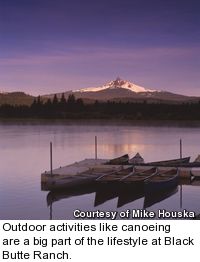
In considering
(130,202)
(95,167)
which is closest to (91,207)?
(130,202)

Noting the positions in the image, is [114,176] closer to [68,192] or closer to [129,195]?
[129,195]

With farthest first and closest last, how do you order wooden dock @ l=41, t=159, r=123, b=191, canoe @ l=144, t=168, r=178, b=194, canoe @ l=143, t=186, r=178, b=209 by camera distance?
wooden dock @ l=41, t=159, r=123, b=191 → canoe @ l=144, t=168, r=178, b=194 → canoe @ l=143, t=186, r=178, b=209

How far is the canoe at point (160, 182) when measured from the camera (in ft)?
18.3

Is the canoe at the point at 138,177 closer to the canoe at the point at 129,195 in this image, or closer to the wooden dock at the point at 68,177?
the canoe at the point at 129,195

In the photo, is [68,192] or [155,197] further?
[68,192]

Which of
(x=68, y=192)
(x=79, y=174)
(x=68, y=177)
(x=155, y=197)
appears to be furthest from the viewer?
(x=79, y=174)

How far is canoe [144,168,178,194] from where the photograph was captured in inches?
219

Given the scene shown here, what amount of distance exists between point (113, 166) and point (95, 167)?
0.31 m

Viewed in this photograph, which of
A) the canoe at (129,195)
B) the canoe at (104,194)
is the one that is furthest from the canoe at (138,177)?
the canoe at (104,194)

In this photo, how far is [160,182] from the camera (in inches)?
226

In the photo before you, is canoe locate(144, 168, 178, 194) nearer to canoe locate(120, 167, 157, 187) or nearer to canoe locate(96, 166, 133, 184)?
canoe locate(120, 167, 157, 187)

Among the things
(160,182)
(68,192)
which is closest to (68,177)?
(68,192)

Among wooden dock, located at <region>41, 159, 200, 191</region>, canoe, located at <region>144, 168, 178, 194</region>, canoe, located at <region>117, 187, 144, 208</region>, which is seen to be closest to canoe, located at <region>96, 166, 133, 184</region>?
wooden dock, located at <region>41, 159, 200, 191</region>

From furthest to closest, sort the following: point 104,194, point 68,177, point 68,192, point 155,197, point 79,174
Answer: point 79,174 < point 68,177 < point 68,192 < point 104,194 < point 155,197
